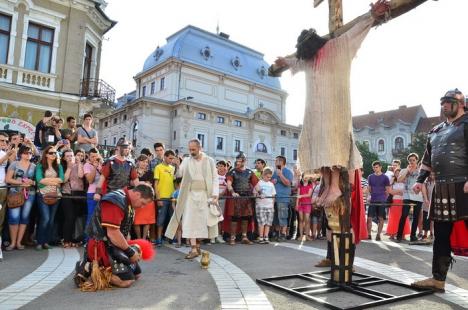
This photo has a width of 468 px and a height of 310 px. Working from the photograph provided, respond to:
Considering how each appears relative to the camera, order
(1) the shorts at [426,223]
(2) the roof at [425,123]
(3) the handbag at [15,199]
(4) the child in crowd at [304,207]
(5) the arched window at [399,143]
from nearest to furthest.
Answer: (3) the handbag at [15,199] → (1) the shorts at [426,223] → (4) the child in crowd at [304,207] → (2) the roof at [425,123] → (5) the arched window at [399,143]

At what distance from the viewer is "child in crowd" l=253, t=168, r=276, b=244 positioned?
9.73 m

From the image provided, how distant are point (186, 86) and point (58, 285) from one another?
45.9 m

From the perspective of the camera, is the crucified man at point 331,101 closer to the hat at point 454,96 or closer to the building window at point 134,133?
the hat at point 454,96

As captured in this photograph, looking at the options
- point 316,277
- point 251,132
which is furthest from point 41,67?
point 251,132

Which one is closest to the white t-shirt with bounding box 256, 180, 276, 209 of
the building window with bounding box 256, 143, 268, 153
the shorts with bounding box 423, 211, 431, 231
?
the shorts with bounding box 423, 211, 431, 231

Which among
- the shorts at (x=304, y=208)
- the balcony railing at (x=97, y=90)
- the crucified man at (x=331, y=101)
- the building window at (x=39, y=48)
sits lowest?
the shorts at (x=304, y=208)

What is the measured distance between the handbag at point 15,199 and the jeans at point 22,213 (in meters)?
0.10

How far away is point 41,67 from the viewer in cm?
1872

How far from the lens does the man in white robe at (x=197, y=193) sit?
7016 mm

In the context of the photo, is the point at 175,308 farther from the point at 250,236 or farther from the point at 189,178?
the point at 250,236

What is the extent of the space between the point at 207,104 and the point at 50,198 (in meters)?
42.8

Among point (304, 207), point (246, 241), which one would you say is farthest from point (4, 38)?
point (304, 207)

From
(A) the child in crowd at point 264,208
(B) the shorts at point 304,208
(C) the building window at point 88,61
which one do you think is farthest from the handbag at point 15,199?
(C) the building window at point 88,61

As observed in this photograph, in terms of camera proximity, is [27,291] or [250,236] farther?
[250,236]
